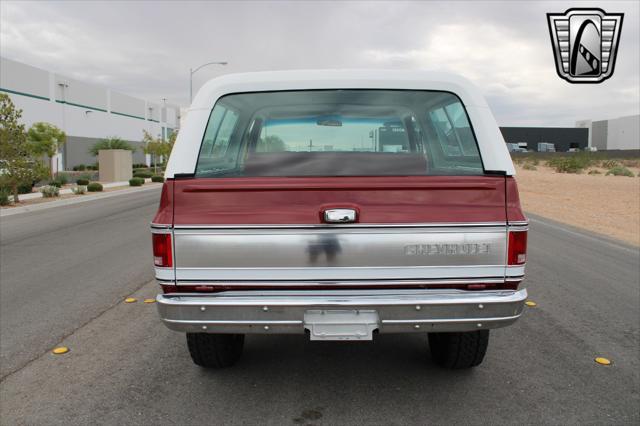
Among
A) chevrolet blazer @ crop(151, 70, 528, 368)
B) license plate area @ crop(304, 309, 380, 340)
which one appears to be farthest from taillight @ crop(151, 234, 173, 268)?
license plate area @ crop(304, 309, 380, 340)

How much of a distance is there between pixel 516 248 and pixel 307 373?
69.2 inches

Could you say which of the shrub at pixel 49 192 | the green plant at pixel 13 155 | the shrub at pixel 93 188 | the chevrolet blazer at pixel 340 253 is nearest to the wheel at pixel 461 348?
the chevrolet blazer at pixel 340 253

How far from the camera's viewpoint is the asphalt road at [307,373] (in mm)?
3299

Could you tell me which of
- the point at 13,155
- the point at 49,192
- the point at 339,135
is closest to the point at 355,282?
the point at 339,135

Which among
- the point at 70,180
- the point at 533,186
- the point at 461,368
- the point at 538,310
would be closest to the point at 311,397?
the point at 461,368

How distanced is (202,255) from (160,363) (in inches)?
61.2

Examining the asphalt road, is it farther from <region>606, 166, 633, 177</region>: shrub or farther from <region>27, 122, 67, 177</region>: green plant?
<region>606, 166, 633, 177</region>: shrub

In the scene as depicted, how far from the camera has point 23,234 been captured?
11711 millimetres

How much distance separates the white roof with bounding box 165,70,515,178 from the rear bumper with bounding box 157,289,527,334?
87 centimetres

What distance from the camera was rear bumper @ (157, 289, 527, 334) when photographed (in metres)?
2.97

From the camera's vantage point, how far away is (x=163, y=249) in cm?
299

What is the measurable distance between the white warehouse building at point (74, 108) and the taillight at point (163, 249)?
141 ft

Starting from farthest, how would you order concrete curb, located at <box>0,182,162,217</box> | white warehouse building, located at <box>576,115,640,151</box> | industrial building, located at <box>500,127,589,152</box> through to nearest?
industrial building, located at <box>500,127,589,152</box> → white warehouse building, located at <box>576,115,640,151</box> → concrete curb, located at <box>0,182,162,217</box>

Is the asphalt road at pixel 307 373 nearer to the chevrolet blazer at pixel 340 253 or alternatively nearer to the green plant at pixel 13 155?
the chevrolet blazer at pixel 340 253
